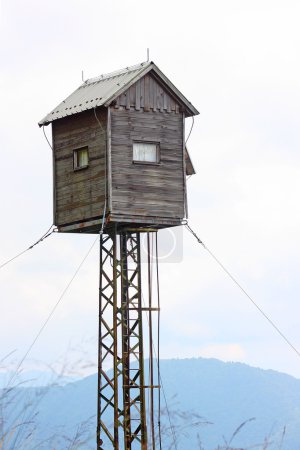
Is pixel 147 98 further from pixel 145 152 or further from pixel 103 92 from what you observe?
pixel 145 152

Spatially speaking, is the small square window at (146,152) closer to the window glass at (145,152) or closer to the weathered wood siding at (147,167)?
the window glass at (145,152)

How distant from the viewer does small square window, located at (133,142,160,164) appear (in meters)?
24.9

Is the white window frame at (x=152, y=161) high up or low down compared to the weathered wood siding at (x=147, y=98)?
down

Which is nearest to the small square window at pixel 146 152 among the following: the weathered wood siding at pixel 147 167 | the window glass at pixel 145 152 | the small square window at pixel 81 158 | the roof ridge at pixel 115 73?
the window glass at pixel 145 152

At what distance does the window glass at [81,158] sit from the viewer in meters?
25.3

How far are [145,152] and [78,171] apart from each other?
1.77 metres

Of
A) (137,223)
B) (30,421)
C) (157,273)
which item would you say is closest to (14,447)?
(30,421)

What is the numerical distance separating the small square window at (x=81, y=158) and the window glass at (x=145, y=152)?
1.25 metres

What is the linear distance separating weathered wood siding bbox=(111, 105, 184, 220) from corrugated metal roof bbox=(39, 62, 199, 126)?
1.05 feet

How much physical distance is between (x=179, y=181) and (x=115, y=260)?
8.43 ft

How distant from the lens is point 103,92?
25438 mm

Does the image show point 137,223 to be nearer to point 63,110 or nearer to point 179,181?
point 179,181

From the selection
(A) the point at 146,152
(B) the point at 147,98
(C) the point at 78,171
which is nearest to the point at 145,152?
(A) the point at 146,152

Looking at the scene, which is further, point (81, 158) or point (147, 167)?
point (81, 158)
